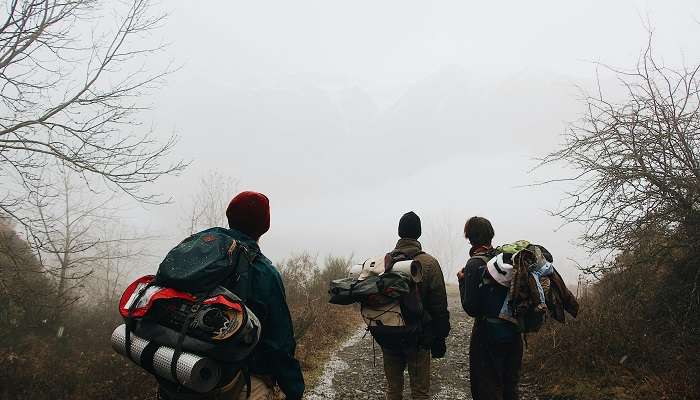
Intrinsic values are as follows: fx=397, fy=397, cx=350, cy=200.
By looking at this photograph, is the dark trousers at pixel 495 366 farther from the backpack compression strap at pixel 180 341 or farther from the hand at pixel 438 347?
the backpack compression strap at pixel 180 341

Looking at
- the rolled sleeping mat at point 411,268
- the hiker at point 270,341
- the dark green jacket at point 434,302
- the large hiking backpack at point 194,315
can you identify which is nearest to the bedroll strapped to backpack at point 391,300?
the rolled sleeping mat at point 411,268

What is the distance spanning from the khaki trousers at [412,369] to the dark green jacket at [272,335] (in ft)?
5.60

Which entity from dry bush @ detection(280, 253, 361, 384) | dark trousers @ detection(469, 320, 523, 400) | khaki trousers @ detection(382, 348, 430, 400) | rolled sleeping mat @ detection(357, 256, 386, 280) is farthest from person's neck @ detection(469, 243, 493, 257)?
dry bush @ detection(280, 253, 361, 384)

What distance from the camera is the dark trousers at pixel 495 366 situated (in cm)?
342

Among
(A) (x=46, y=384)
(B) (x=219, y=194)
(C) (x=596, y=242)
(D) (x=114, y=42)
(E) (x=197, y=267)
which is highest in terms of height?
(B) (x=219, y=194)

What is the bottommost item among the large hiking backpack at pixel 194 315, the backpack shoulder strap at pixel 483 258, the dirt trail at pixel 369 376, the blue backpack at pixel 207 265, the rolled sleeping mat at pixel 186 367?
the dirt trail at pixel 369 376

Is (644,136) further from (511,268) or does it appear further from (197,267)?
(197,267)

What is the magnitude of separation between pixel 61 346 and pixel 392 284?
315 inches

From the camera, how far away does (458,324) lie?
10961mm

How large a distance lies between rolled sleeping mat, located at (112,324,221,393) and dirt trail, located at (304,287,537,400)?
136 inches

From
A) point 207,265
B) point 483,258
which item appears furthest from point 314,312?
point 207,265

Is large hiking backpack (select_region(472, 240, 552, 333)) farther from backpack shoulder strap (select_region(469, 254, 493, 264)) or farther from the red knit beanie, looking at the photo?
the red knit beanie

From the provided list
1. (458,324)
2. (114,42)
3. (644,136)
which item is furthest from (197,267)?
(458,324)

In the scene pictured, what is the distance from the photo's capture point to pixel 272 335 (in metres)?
2.23
